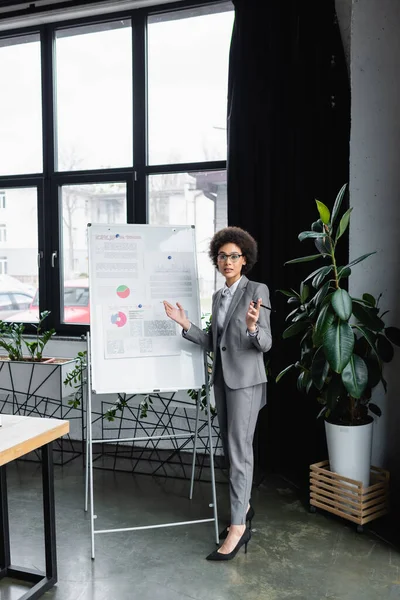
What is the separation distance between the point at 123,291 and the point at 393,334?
1.49 meters

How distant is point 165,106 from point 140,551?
123 inches

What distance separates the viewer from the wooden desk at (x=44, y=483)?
2.34m

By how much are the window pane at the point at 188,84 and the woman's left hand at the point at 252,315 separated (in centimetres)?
187

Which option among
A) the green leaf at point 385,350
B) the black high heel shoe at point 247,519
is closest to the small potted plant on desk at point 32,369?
the black high heel shoe at point 247,519

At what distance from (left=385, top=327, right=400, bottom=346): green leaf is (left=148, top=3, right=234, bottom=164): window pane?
1848 mm

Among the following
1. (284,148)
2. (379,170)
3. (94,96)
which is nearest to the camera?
(379,170)

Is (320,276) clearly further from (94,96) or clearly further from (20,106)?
(20,106)

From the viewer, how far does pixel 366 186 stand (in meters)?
3.44

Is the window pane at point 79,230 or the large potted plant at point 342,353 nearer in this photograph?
the large potted plant at point 342,353

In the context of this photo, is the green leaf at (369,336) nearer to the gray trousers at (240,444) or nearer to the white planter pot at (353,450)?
the white planter pot at (353,450)

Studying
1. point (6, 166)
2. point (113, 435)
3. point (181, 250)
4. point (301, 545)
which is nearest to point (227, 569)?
point (301, 545)

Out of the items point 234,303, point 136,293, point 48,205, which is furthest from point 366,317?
point 48,205

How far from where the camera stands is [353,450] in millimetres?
3186

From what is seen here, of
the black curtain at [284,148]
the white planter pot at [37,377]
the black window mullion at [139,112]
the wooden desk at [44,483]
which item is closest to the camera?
the wooden desk at [44,483]
